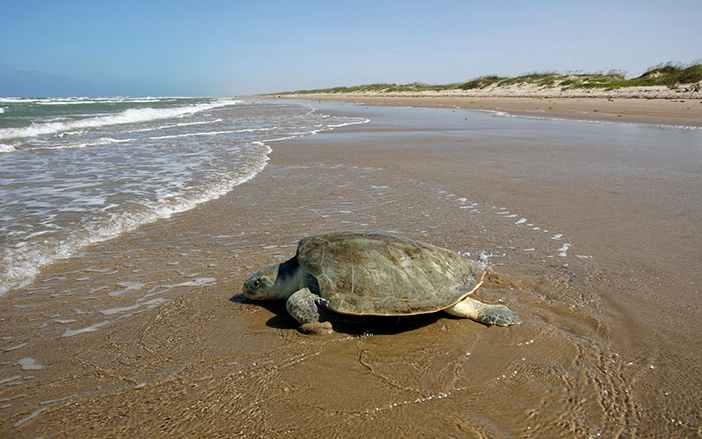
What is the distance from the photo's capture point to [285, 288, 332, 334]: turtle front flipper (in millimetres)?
3432

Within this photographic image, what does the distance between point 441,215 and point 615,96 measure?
31.7m

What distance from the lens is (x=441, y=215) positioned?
637 cm

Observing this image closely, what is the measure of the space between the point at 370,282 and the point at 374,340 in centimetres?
46

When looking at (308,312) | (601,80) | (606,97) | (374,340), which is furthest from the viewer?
(601,80)

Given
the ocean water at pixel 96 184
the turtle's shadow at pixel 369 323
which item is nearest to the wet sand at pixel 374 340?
the turtle's shadow at pixel 369 323

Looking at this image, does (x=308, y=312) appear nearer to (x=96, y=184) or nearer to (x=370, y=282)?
(x=370, y=282)

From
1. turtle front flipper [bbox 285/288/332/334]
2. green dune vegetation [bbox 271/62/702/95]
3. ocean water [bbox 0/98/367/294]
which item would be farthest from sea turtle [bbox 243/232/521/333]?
green dune vegetation [bbox 271/62/702/95]

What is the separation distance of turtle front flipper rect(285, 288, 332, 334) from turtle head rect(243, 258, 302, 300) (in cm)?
29

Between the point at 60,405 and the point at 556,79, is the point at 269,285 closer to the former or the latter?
the point at 60,405

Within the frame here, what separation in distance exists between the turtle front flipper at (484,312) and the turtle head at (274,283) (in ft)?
4.55

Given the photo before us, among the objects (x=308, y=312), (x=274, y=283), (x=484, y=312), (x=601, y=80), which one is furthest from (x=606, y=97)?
(x=308, y=312)

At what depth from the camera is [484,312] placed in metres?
3.61

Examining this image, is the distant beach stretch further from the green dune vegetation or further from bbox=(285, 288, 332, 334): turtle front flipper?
bbox=(285, 288, 332, 334): turtle front flipper

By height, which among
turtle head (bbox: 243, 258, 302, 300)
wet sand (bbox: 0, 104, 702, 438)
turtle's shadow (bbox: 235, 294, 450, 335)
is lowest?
turtle's shadow (bbox: 235, 294, 450, 335)
